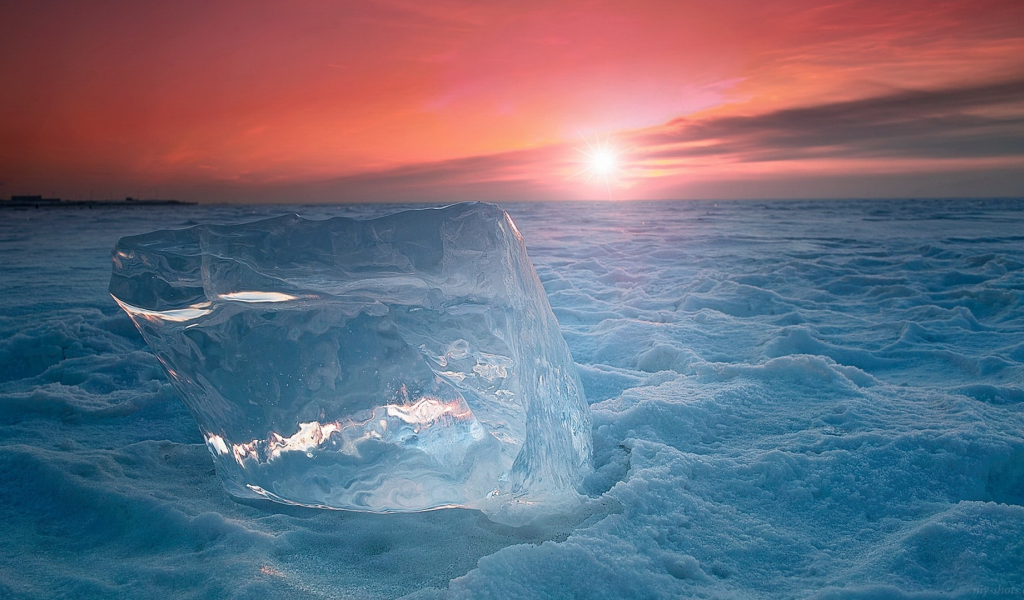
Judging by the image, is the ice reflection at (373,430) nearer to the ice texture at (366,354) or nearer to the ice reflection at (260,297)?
the ice texture at (366,354)

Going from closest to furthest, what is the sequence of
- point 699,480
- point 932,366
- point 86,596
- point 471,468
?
1. point 86,596
2. point 471,468
3. point 699,480
4. point 932,366

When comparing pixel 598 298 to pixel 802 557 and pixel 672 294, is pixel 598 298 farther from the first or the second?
pixel 802 557

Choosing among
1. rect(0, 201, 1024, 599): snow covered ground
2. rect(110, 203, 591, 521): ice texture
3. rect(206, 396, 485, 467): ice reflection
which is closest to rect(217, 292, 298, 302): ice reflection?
rect(110, 203, 591, 521): ice texture

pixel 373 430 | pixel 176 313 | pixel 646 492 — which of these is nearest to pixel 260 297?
pixel 176 313

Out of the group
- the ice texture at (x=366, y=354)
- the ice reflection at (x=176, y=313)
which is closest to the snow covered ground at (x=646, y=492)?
the ice texture at (x=366, y=354)

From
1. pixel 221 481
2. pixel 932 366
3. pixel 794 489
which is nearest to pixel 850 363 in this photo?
pixel 932 366

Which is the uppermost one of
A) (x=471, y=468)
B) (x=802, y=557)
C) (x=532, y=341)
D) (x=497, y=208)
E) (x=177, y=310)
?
(x=497, y=208)

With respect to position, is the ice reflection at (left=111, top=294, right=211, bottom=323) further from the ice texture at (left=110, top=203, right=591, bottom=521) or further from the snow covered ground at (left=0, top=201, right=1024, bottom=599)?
the snow covered ground at (left=0, top=201, right=1024, bottom=599)

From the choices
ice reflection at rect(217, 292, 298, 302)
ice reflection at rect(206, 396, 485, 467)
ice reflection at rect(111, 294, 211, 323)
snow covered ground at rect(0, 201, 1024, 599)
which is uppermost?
ice reflection at rect(217, 292, 298, 302)
